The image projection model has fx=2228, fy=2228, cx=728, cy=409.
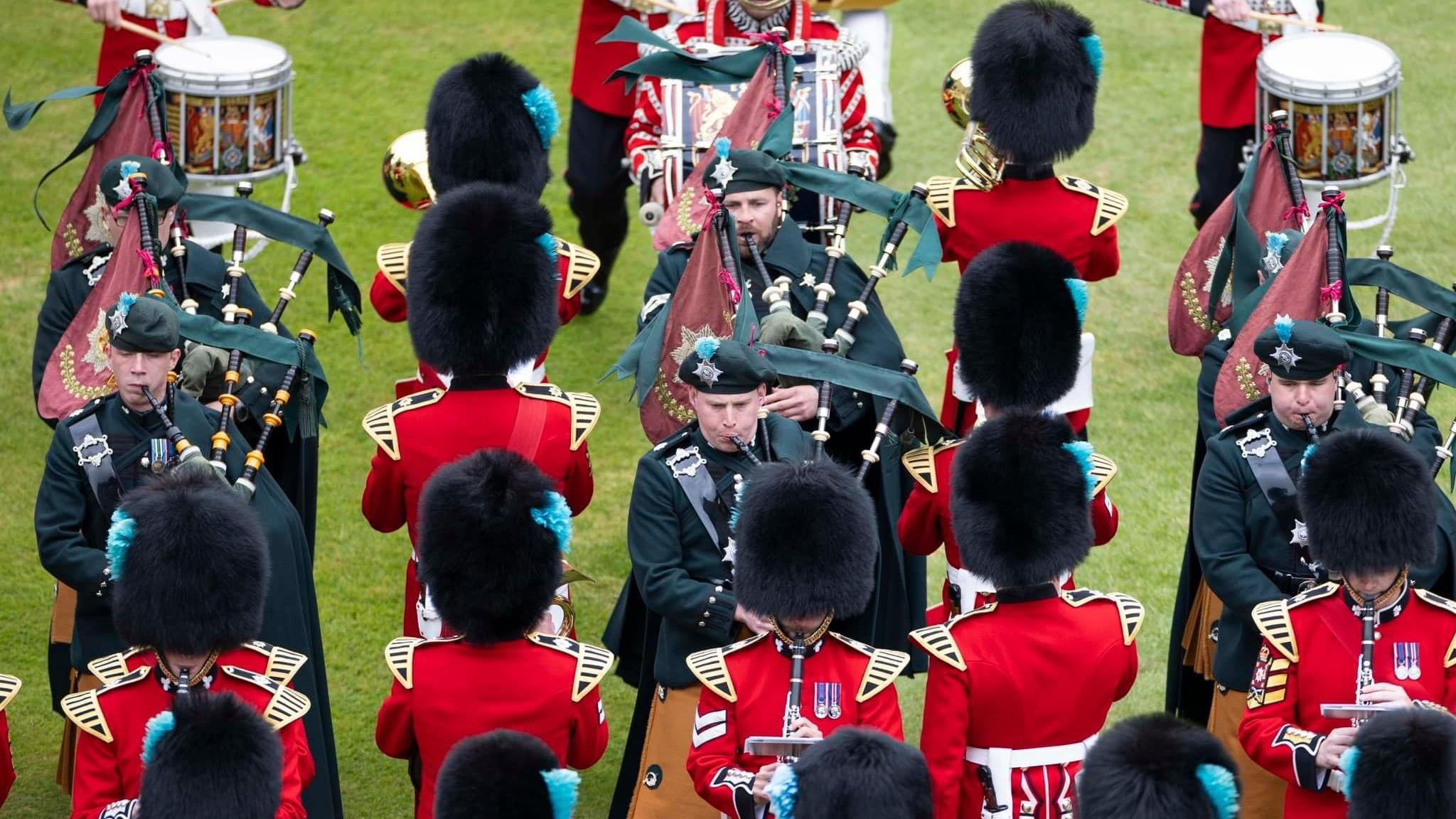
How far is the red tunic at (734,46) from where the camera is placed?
291 inches

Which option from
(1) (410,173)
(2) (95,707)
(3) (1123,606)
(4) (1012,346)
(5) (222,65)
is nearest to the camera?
(2) (95,707)

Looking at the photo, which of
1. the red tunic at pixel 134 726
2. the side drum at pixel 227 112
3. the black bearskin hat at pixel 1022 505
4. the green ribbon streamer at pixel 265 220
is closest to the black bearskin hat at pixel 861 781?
the black bearskin hat at pixel 1022 505

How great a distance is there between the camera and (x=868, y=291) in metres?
6.07

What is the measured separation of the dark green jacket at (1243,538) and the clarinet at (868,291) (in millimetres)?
1069

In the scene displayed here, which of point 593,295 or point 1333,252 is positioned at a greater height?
point 1333,252

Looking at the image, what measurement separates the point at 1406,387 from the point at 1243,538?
26.8 inches

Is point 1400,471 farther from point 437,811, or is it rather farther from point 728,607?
point 437,811

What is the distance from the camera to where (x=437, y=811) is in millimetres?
4051

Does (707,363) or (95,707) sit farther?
(707,363)

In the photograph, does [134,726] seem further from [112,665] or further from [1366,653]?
[1366,653]

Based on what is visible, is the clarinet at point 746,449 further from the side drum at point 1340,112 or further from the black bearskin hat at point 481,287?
the side drum at point 1340,112

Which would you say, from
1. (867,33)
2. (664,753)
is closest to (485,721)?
(664,753)

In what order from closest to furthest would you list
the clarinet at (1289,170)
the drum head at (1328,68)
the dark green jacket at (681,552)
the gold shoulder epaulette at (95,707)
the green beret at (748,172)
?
1. the gold shoulder epaulette at (95,707)
2. the dark green jacket at (681,552)
3. the green beret at (748,172)
4. the clarinet at (1289,170)
5. the drum head at (1328,68)

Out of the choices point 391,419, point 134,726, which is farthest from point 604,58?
point 134,726
